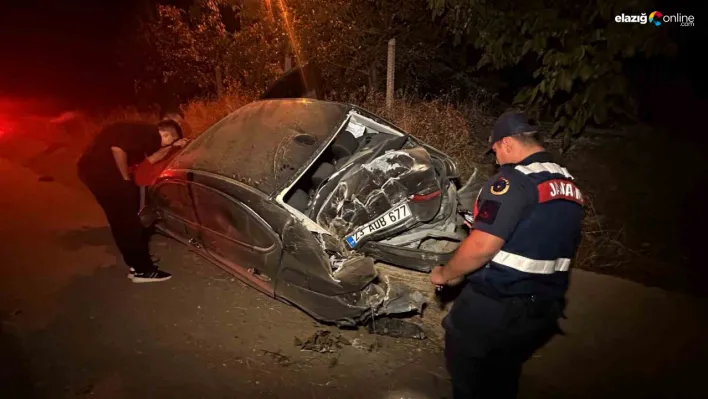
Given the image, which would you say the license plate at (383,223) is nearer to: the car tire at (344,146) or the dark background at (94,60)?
the car tire at (344,146)

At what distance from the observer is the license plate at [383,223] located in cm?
348

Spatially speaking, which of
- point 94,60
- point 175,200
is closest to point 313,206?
point 175,200

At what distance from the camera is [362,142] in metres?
4.59

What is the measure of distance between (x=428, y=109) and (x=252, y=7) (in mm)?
3894

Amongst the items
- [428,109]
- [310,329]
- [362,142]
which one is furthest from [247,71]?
[310,329]

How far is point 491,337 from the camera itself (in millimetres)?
2270

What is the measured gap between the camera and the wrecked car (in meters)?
3.29

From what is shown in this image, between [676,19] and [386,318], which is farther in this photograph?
[676,19]

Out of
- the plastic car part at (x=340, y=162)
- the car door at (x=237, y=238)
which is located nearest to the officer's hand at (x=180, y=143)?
the car door at (x=237, y=238)

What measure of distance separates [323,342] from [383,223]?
0.97 meters

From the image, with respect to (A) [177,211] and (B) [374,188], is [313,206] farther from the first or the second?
(A) [177,211]

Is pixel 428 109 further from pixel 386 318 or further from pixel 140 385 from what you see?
pixel 140 385

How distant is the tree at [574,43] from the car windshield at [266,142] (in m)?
1.61

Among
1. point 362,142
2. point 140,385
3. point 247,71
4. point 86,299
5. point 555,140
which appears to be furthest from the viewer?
point 247,71
